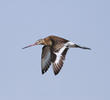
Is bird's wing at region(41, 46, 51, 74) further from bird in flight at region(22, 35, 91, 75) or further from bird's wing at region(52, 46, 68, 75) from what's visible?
bird's wing at region(52, 46, 68, 75)

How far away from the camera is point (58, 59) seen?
23.2 m

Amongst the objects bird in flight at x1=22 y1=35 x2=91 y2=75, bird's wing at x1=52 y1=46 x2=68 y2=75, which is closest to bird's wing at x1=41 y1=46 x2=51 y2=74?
bird in flight at x1=22 y1=35 x2=91 y2=75

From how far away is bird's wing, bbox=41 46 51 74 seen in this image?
80.5 ft

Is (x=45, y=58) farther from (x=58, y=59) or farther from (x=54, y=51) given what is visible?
(x=58, y=59)

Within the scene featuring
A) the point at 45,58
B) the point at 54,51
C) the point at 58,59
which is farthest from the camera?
the point at 45,58

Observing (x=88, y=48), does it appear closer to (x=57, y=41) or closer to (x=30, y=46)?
(x=57, y=41)

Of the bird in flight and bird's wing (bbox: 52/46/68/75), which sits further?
the bird in flight

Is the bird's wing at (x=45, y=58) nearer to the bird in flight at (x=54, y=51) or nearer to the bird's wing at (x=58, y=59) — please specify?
the bird in flight at (x=54, y=51)

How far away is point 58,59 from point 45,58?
1976mm

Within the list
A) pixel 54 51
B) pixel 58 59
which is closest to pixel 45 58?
pixel 54 51

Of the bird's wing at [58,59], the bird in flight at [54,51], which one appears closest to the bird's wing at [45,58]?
the bird in flight at [54,51]

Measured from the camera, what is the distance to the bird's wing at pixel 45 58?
80.5 ft

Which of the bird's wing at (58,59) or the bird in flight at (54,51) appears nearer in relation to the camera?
the bird's wing at (58,59)

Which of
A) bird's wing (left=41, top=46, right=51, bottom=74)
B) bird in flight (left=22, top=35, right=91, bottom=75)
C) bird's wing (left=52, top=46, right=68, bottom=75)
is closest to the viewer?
bird's wing (left=52, top=46, right=68, bottom=75)
